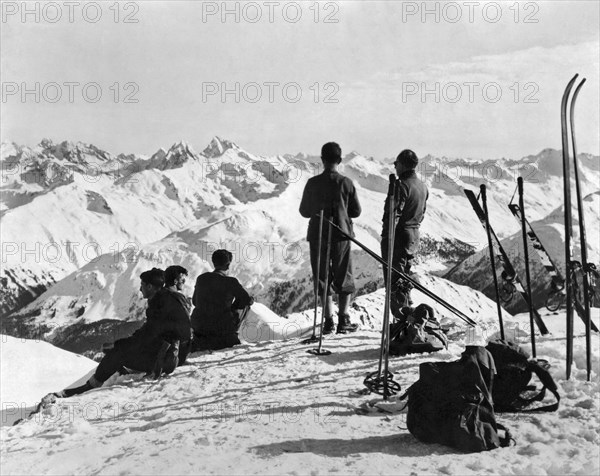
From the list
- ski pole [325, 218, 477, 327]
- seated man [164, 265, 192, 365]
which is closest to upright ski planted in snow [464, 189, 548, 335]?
ski pole [325, 218, 477, 327]

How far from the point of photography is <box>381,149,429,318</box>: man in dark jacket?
8.31 meters

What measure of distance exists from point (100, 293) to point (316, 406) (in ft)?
654

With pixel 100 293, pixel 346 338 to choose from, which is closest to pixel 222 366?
pixel 346 338

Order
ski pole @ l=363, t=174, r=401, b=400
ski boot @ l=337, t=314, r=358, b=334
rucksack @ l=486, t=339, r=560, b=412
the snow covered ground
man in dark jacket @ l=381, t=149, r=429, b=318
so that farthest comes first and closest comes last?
1. ski boot @ l=337, t=314, r=358, b=334
2. man in dark jacket @ l=381, t=149, r=429, b=318
3. ski pole @ l=363, t=174, r=401, b=400
4. rucksack @ l=486, t=339, r=560, b=412
5. the snow covered ground

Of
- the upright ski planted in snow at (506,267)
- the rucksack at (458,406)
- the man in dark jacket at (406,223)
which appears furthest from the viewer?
Result: the man in dark jacket at (406,223)

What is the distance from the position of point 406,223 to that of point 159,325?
353 cm

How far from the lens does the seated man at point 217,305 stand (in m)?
8.82

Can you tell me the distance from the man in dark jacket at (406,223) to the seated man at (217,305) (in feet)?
6.89

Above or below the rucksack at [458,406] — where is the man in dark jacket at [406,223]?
above

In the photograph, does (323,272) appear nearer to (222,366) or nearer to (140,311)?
(222,366)

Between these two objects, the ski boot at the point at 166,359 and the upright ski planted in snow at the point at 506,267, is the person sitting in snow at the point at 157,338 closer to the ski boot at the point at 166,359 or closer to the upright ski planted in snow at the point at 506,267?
the ski boot at the point at 166,359

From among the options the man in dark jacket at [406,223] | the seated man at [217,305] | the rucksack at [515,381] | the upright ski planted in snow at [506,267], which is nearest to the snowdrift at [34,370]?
the seated man at [217,305]

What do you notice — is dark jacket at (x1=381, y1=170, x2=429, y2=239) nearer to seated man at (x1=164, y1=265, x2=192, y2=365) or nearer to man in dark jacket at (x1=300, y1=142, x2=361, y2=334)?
man in dark jacket at (x1=300, y1=142, x2=361, y2=334)

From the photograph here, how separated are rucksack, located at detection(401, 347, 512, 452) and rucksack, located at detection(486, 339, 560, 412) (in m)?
0.48
